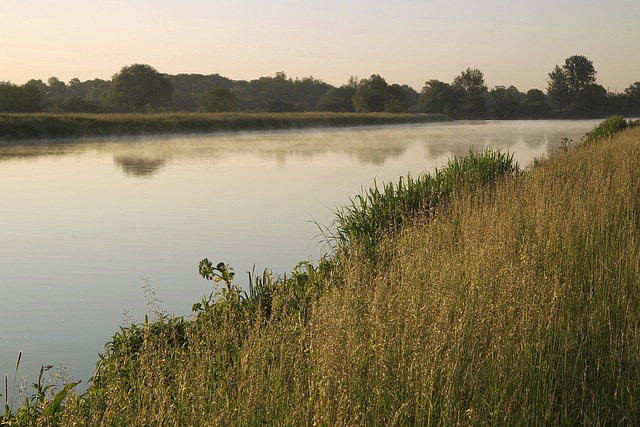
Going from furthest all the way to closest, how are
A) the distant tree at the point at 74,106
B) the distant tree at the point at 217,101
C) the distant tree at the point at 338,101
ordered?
the distant tree at the point at 338,101, the distant tree at the point at 217,101, the distant tree at the point at 74,106

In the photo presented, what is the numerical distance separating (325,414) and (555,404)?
1.80 meters

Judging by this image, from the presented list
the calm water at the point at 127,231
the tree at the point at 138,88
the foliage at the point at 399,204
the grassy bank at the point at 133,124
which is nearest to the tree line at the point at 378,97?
the tree at the point at 138,88

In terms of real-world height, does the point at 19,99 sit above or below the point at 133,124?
above

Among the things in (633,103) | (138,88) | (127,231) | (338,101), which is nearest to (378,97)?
(338,101)

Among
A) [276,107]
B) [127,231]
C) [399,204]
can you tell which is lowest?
[127,231]

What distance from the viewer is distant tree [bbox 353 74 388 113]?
455 feet

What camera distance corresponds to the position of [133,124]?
62188 mm

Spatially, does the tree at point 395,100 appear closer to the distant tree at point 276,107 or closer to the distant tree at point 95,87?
the distant tree at point 276,107

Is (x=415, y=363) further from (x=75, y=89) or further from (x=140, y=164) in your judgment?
(x=75, y=89)

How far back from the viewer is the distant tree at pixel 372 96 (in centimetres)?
13875

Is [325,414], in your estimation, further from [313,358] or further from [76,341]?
[76,341]

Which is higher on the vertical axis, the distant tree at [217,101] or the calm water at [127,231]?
the distant tree at [217,101]

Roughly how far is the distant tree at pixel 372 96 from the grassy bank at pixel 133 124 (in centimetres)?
4086

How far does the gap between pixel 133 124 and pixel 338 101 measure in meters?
98.1
